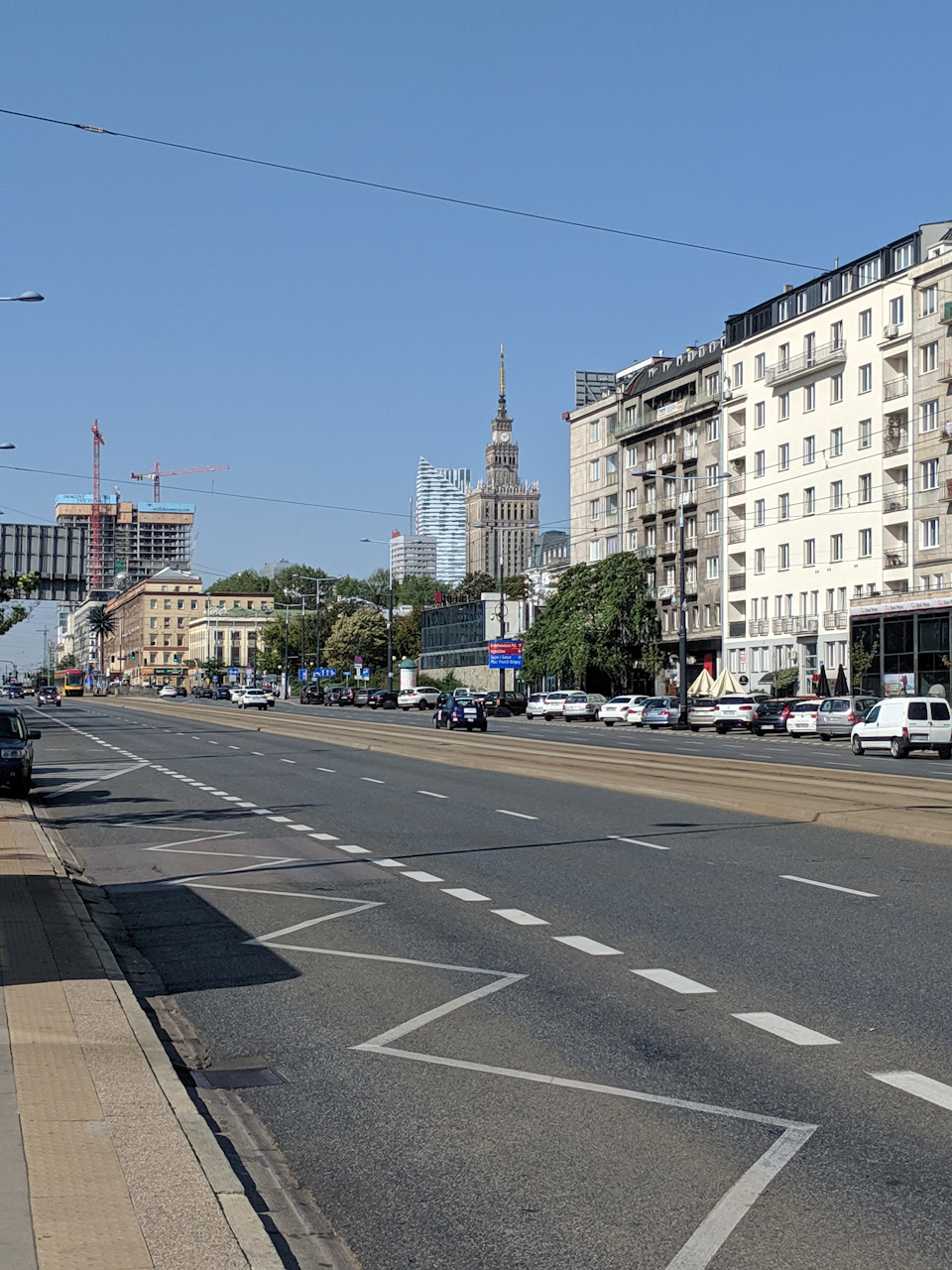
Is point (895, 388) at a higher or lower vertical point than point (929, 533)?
higher

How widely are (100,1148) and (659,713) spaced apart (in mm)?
65287

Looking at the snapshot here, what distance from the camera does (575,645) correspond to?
92.7 metres

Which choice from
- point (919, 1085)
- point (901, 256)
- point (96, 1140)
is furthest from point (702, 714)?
point (96, 1140)

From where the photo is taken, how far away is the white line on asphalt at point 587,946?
10312mm

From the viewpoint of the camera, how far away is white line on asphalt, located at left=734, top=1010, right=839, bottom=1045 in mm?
7633

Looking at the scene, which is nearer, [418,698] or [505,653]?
[505,653]

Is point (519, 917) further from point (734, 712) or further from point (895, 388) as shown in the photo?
point (895, 388)

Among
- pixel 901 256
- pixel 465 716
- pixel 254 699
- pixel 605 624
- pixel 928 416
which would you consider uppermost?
pixel 901 256

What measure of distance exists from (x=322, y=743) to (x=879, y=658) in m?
26.1

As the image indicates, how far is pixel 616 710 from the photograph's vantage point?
246ft

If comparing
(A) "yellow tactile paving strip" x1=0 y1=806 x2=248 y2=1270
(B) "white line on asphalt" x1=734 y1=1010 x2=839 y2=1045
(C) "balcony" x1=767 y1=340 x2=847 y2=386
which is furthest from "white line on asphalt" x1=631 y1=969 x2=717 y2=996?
(C) "balcony" x1=767 y1=340 x2=847 y2=386

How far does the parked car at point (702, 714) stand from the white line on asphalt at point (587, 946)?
55.3 m

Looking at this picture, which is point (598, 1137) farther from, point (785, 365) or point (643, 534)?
Answer: point (643, 534)

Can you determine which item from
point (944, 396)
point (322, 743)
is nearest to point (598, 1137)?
point (322, 743)
